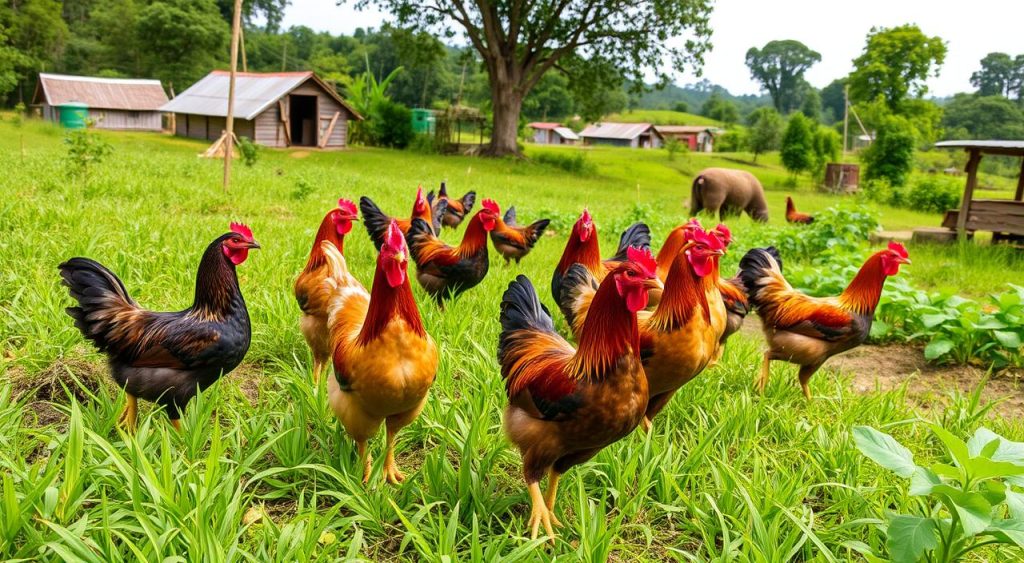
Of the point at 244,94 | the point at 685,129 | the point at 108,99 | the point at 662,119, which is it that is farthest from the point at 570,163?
the point at 662,119

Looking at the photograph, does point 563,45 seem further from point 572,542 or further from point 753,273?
point 572,542

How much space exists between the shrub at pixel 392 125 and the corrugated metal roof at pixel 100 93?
14.0m

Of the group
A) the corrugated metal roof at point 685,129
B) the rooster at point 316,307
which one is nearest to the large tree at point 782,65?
the corrugated metal roof at point 685,129

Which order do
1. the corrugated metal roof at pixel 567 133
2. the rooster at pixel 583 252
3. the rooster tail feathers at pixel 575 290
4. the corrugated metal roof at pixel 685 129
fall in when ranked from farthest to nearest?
the corrugated metal roof at pixel 567 133 → the corrugated metal roof at pixel 685 129 → the rooster at pixel 583 252 → the rooster tail feathers at pixel 575 290

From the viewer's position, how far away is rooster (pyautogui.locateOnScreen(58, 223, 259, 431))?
2.74 metres

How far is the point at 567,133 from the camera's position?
241ft

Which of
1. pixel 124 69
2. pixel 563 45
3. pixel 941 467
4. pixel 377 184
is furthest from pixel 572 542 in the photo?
pixel 124 69

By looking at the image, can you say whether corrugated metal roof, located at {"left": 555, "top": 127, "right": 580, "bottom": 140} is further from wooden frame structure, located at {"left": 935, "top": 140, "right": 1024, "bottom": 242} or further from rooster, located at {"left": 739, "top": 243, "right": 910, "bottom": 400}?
rooster, located at {"left": 739, "top": 243, "right": 910, "bottom": 400}

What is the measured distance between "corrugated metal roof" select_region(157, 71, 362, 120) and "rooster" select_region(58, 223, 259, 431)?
23253mm

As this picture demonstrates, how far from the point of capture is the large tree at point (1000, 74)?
259 feet

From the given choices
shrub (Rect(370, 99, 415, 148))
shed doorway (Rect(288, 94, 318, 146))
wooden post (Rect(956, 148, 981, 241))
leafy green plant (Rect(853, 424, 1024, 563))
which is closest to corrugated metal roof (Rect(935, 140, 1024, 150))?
wooden post (Rect(956, 148, 981, 241))

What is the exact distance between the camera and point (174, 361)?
A: 276cm

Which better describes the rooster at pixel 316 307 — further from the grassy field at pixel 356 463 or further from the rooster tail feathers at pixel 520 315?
the rooster tail feathers at pixel 520 315

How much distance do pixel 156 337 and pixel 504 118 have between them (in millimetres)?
24168
